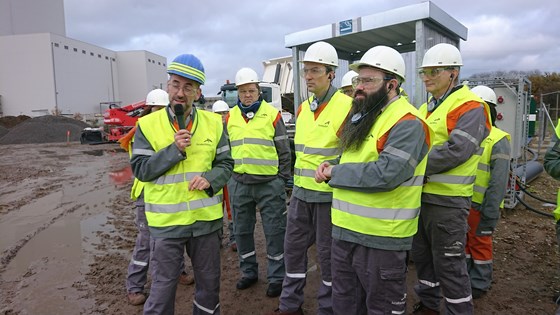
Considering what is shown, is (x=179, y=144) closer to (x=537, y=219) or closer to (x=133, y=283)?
(x=133, y=283)

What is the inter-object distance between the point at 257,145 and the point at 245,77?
0.81 metres

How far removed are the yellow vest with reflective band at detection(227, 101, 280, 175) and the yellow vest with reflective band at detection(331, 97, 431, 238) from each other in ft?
5.36

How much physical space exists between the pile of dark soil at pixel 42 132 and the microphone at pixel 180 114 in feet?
84.9

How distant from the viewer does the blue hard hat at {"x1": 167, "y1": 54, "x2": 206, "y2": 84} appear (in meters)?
2.53

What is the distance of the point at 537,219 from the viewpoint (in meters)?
6.25

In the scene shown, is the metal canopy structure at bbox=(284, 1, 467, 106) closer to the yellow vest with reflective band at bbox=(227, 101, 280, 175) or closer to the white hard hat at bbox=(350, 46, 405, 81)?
the yellow vest with reflective band at bbox=(227, 101, 280, 175)

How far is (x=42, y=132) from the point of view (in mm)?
25406

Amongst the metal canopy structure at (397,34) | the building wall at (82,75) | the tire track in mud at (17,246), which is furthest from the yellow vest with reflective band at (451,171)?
the building wall at (82,75)

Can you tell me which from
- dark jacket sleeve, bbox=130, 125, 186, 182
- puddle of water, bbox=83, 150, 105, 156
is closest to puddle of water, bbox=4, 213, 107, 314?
dark jacket sleeve, bbox=130, 125, 186, 182

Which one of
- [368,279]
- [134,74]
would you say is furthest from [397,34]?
[134,74]

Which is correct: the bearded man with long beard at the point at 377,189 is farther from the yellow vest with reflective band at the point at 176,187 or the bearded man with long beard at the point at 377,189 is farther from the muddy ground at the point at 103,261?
the muddy ground at the point at 103,261

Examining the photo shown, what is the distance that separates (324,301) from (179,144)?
1820 mm

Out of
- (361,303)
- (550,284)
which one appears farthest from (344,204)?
(550,284)

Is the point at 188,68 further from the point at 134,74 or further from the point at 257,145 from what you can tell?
the point at 134,74
